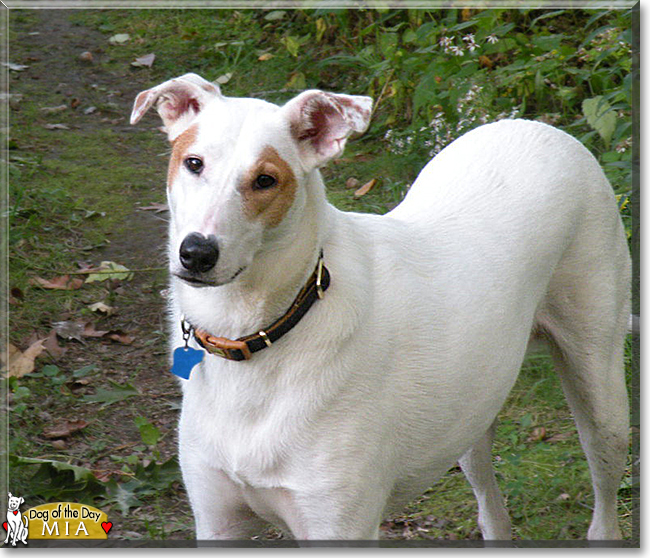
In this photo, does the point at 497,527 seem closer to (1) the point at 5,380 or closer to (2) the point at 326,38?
(1) the point at 5,380

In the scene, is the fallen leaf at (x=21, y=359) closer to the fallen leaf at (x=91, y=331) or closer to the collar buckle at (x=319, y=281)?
the fallen leaf at (x=91, y=331)

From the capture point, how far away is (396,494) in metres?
2.87

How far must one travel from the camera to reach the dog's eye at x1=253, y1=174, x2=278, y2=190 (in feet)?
8.09

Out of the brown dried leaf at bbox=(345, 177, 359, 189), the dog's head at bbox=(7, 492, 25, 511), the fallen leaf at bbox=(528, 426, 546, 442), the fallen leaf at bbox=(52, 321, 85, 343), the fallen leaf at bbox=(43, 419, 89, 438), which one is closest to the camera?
the dog's head at bbox=(7, 492, 25, 511)

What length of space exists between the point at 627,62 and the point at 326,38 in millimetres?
2675

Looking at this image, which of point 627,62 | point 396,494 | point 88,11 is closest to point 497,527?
point 396,494

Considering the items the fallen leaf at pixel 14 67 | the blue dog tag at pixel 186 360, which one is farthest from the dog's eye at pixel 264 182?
the fallen leaf at pixel 14 67

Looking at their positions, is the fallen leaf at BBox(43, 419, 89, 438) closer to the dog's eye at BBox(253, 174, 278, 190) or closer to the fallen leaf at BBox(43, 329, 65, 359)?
the fallen leaf at BBox(43, 329, 65, 359)

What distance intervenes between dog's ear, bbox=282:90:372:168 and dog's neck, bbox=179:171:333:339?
80 mm

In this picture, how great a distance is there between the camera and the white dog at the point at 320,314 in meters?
2.50

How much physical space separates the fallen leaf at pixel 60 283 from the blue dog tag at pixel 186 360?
235 centimetres

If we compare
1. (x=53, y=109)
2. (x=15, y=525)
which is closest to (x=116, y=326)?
(x=15, y=525)

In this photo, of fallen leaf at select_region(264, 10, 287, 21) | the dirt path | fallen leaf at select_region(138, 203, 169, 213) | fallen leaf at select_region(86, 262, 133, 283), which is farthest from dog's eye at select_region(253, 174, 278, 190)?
fallen leaf at select_region(264, 10, 287, 21)

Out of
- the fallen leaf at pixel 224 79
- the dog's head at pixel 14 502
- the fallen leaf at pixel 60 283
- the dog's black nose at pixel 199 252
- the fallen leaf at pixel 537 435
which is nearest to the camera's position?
the dog's black nose at pixel 199 252
